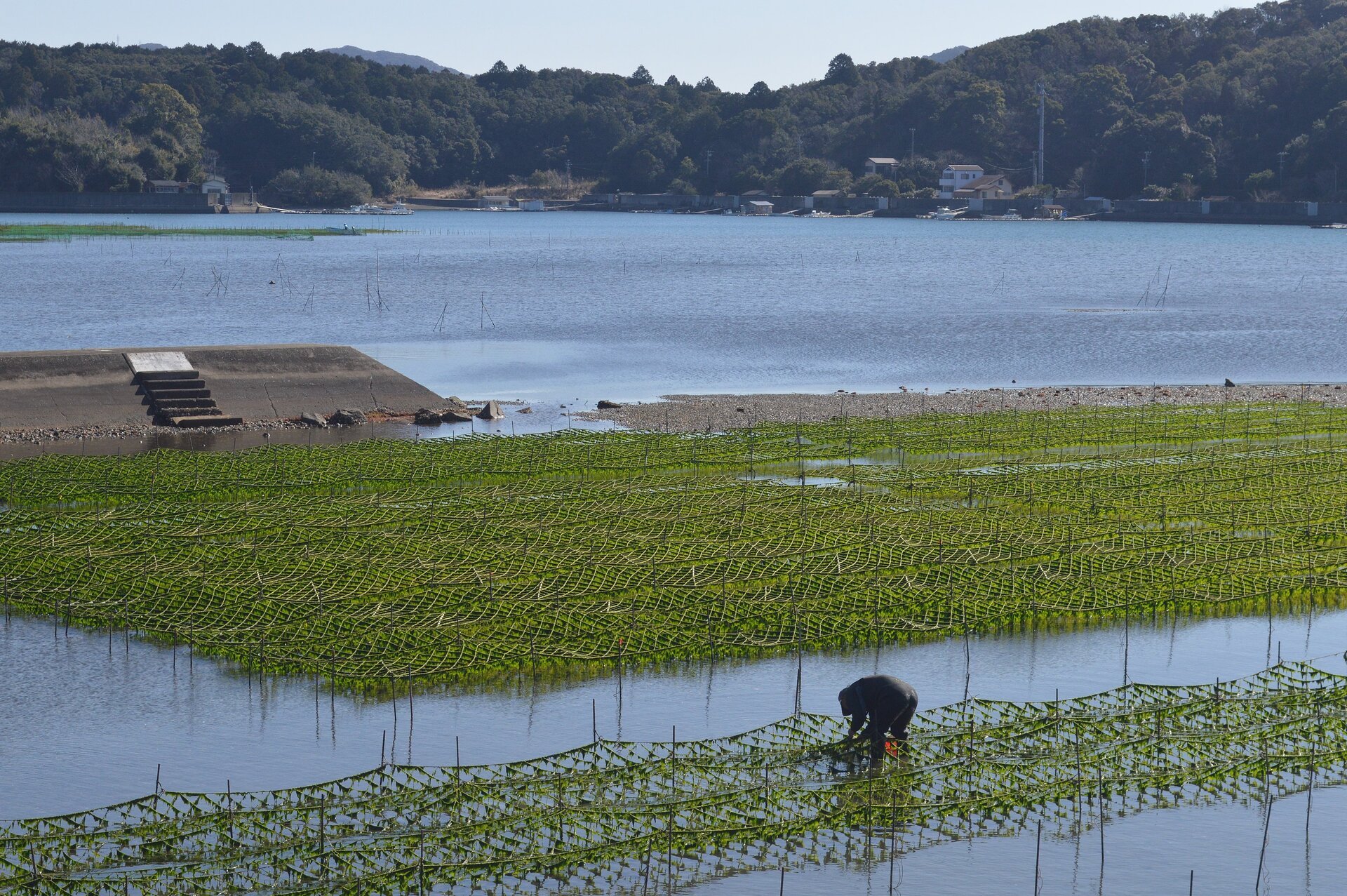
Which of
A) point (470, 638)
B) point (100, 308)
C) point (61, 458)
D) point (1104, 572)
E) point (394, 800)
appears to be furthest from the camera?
point (100, 308)

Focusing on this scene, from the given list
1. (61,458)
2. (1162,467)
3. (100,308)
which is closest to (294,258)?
(100,308)

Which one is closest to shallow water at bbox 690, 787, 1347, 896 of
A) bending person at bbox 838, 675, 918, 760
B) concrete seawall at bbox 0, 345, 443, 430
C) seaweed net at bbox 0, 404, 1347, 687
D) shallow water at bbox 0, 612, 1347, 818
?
bending person at bbox 838, 675, 918, 760

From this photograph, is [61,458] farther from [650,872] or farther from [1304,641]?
[1304,641]

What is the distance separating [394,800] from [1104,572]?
60.4 feet

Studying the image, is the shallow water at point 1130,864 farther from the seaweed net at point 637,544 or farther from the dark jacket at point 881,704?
the seaweed net at point 637,544

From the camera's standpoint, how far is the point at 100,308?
102 metres

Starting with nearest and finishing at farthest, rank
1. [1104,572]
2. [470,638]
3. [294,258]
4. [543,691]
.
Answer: [543,691] < [470,638] < [1104,572] < [294,258]

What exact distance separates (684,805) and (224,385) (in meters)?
38.8

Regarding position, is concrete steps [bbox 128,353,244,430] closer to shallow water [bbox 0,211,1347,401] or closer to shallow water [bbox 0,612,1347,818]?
shallow water [bbox 0,211,1347,401]

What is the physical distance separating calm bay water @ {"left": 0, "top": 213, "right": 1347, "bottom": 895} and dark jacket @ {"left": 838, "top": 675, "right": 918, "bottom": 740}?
8.62 feet

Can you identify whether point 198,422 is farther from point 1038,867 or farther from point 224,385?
point 1038,867

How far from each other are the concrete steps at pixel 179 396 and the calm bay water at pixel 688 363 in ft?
42.0

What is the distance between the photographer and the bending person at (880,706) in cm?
Result: 2264

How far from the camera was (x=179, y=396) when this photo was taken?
53.8m
